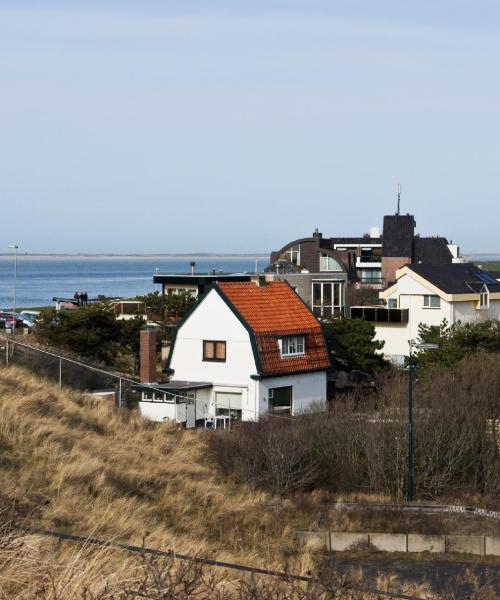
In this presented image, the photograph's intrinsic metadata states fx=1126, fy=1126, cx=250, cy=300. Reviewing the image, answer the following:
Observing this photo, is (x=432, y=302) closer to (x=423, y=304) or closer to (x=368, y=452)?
(x=423, y=304)

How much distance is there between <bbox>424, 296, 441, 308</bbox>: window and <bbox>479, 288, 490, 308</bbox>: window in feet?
9.78

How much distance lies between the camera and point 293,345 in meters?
43.8

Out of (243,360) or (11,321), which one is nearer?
(243,360)

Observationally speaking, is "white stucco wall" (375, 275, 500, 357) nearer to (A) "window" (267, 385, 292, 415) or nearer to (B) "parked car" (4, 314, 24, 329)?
(A) "window" (267, 385, 292, 415)

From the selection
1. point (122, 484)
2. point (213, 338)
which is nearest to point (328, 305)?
point (213, 338)

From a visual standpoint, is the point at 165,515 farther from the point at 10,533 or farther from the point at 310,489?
the point at 10,533

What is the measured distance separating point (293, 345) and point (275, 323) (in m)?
1.11

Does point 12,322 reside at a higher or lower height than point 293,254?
lower

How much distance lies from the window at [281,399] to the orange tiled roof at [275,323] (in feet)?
2.42

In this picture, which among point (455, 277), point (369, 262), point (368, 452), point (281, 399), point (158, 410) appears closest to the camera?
point (368, 452)

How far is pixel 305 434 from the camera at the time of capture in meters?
34.0

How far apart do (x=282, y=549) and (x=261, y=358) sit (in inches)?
669

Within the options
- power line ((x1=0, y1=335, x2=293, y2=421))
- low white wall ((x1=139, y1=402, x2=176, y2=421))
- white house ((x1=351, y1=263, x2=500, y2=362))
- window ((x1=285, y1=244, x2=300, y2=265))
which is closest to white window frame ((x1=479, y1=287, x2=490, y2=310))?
white house ((x1=351, y1=263, x2=500, y2=362))

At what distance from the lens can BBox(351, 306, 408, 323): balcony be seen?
2490 inches
